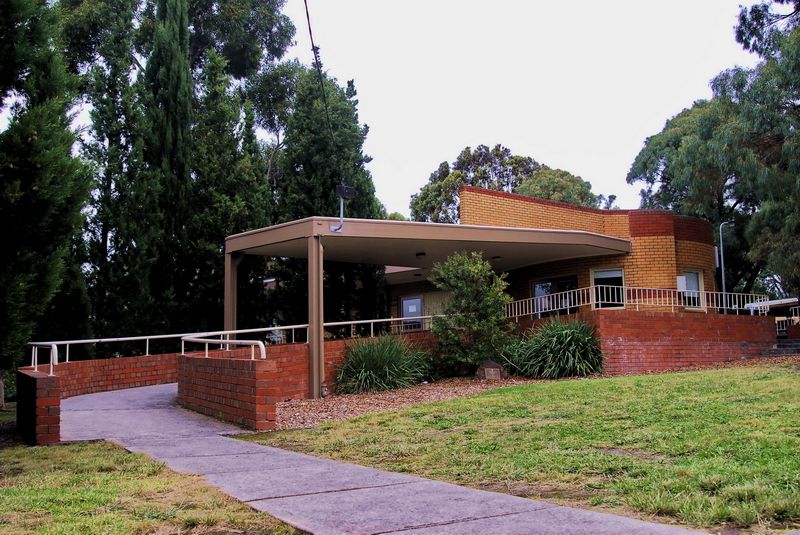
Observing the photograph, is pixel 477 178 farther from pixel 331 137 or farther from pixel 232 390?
pixel 232 390

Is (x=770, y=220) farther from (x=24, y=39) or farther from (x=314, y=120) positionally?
(x=24, y=39)

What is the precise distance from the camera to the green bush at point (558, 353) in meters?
15.6

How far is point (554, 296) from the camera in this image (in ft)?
65.0

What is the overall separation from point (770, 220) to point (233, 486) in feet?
70.4

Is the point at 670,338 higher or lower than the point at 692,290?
lower

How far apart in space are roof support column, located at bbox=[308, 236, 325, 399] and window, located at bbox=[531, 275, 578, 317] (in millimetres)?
6538

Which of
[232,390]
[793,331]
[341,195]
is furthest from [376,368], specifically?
[793,331]

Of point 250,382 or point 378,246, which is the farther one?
point 378,246

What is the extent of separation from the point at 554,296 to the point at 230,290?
28.2 feet

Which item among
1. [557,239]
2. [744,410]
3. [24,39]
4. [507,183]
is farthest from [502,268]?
[507,183]

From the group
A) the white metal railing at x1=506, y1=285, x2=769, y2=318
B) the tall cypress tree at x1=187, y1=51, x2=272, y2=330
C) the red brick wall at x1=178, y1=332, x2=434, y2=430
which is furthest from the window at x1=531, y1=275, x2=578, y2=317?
the tall cypress tree at x1=187, y1=51, x2=272, y2=330

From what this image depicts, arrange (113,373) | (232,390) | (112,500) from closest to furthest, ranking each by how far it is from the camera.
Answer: (112,500), (232,390), (113,373)

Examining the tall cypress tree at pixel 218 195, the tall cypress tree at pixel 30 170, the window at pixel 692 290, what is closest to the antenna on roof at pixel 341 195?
the tall cypress tree at pixel 218 195

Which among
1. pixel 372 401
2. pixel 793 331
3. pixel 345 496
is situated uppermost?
pixel 793 331
